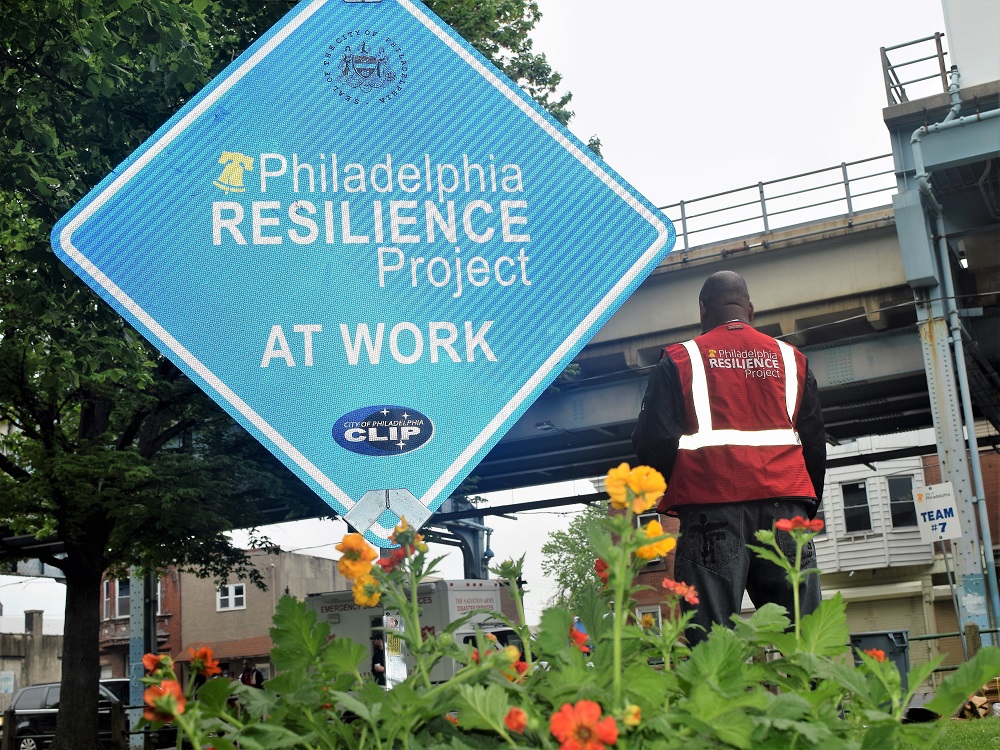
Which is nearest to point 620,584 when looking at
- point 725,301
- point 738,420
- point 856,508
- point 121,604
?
point 738,420

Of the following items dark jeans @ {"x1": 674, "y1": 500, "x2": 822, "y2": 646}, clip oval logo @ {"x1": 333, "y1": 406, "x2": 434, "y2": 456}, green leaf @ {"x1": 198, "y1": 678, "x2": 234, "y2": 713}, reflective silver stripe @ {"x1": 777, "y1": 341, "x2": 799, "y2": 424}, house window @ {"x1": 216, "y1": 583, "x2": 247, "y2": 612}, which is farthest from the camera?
house window @ {"x1": 216, "y1": 583, "x2": 247, "y2": 612}

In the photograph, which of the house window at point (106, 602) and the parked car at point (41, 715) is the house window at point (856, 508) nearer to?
the parked car at point (41, 715)

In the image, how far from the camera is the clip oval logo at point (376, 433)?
8.25ft

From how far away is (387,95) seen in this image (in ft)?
8.88

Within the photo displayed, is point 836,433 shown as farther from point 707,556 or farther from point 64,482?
point 707,556

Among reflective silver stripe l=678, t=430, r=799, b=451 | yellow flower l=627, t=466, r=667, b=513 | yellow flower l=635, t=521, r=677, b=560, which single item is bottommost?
yellow flower l=635, t=521, r=677, b=560

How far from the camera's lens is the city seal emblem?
2684 millimetres

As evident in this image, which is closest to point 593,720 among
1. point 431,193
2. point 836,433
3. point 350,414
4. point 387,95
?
point 350,414

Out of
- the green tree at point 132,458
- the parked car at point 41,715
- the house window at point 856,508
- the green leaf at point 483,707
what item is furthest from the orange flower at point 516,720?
the house window at point 856,508

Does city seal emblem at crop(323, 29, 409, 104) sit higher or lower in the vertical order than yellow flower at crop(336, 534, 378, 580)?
higher

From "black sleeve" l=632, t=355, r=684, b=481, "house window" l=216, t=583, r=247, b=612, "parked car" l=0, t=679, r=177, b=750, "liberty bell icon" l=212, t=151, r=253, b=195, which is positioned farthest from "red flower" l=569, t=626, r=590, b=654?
"house window" l=216, t=583, r=247, b=612

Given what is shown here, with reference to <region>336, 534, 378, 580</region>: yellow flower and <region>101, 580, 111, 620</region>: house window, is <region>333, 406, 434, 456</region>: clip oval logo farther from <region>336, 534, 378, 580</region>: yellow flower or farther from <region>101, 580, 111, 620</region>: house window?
<region>101, 580, 111, 620</region>: house window

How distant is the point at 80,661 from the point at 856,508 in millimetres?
33053

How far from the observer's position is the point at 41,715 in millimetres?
27016
